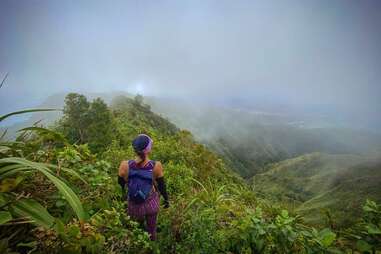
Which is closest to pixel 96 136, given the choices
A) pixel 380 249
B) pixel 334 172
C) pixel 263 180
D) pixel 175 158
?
pixel 175 158

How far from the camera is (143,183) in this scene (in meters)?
4.16

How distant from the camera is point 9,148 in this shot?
3.14 meters

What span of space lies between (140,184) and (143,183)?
0.05m

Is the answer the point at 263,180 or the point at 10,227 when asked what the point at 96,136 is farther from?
the point at 263,180

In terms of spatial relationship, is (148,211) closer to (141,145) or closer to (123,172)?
(123,172)

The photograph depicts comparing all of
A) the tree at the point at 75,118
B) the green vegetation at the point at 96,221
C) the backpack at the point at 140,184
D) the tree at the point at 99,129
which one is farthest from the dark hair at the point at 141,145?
the tree at the point at 99,129

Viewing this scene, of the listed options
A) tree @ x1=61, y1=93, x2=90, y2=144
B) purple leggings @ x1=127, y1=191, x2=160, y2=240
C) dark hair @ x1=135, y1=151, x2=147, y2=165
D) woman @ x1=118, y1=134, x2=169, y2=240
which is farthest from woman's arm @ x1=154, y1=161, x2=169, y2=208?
tree @ x1=61, y1=93, x2=90, y2=144

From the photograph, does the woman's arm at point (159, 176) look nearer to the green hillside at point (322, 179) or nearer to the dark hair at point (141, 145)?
the dark hair at point (141, 145)

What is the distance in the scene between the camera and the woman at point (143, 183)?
416 cm

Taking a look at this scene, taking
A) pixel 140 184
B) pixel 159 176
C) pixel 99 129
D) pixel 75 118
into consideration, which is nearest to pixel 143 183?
pixel 140 184

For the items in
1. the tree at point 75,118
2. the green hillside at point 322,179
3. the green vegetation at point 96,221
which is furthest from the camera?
the green hillside at point 322,179

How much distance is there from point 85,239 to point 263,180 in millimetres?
159937

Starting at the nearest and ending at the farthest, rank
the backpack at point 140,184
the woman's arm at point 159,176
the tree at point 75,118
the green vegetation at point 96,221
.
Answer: the green vegetation at point 96,221
the backpack at point 140,184
the woman's arm at point 159,176
the tree at point 75,118

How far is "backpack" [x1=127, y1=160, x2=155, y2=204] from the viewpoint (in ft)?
13.6
